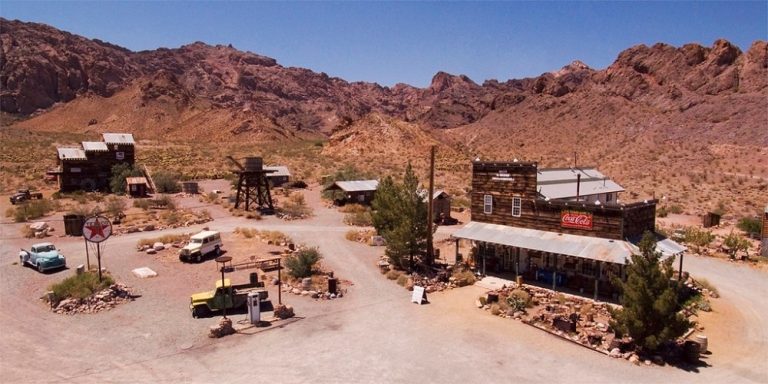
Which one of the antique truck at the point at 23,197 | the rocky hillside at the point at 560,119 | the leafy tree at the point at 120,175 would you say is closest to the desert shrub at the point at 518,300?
the rocky hillside at the point at 560,119

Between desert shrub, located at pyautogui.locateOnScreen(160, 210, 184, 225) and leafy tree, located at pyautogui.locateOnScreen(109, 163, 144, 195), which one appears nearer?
desert shrub, located at pyautogui.locateOnScreen(160, 210, 184, 225)

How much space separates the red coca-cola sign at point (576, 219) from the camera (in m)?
25.6

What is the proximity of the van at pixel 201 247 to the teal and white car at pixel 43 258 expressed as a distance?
595cm

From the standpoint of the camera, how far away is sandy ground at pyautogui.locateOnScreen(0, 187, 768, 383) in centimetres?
1638

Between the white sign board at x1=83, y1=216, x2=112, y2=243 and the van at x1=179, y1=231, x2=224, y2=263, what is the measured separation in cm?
507

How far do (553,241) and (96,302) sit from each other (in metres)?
20.7

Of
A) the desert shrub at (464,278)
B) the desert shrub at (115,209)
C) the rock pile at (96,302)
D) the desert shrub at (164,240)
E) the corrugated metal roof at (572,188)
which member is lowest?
the desert shrub at (464,278)

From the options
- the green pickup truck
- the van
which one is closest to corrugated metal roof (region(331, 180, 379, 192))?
the van

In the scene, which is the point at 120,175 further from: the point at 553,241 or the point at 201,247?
the point at 553,241

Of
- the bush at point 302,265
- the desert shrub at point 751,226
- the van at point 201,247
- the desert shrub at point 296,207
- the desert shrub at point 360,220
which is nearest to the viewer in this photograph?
the bush at point 302,265

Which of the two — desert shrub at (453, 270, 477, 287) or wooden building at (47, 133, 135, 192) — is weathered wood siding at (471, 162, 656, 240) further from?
wooden building at (47, 133, 135, 192)

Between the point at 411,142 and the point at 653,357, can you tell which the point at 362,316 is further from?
the point at 411,142

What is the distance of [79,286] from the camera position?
2292cm

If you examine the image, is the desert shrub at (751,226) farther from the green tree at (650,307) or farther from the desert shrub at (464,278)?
the green tree at (650,307)
